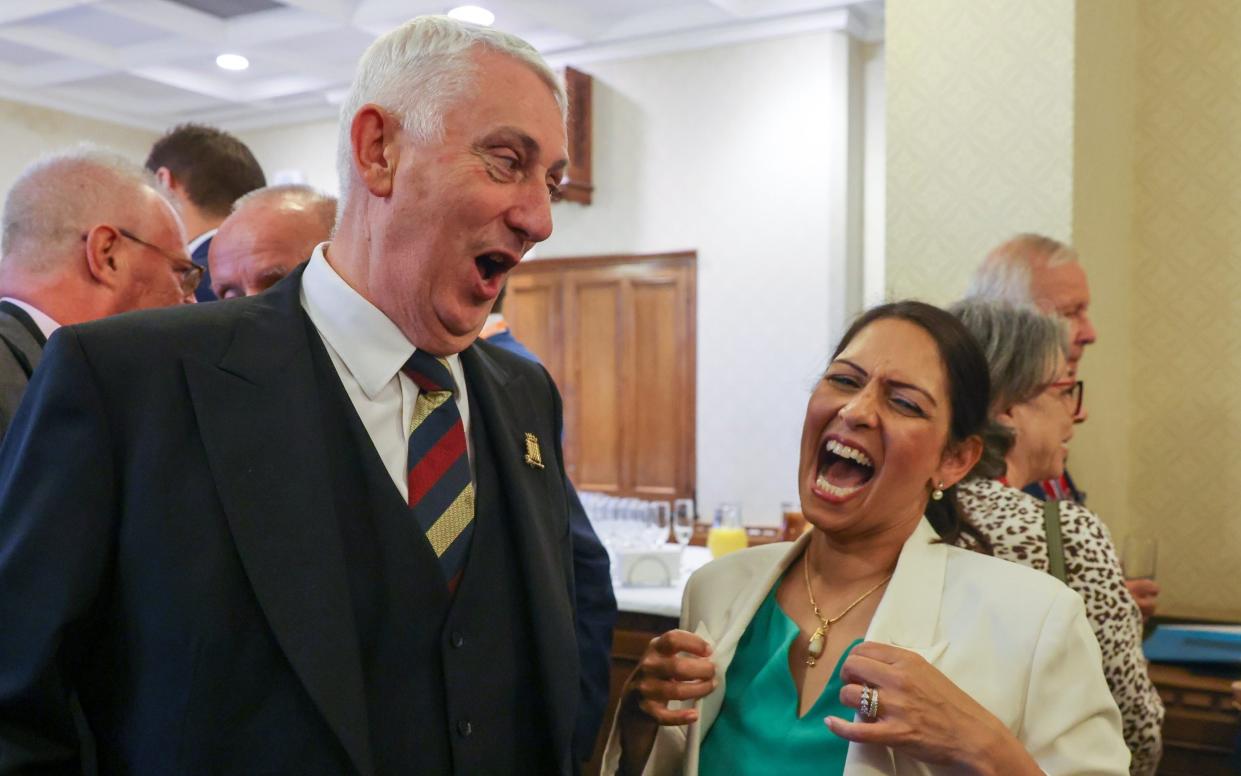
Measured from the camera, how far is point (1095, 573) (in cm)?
193

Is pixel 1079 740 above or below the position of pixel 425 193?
below

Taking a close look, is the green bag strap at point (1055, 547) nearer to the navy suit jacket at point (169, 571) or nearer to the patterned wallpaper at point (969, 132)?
the navy suit jacket at point (169, 571)

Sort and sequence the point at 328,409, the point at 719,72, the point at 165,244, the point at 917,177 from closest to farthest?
1. the point at 328,409
2. the point at 165,244
3. the point at 917,177
4. the point at 719,72

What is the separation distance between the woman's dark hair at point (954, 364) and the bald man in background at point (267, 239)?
1242mm

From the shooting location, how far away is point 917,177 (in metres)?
3.68

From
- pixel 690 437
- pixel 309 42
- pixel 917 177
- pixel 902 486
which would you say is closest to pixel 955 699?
pixel 902 486

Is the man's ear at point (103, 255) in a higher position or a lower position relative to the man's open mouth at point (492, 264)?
higher

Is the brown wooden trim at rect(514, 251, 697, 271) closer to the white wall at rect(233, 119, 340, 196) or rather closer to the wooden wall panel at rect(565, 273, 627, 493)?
the wooden wall panel at rect(565, 273, 627, 493)

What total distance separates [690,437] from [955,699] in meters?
6.13

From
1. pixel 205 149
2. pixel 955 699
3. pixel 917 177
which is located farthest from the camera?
pixel 917 177

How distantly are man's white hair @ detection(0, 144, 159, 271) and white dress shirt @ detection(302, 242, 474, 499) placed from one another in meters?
1.04

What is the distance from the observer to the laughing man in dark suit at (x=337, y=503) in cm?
111

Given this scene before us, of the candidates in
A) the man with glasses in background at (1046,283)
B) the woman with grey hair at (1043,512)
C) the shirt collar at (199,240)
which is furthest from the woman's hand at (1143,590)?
the shirt collar at (199,240)

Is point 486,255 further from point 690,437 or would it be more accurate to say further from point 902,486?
point 690,437
